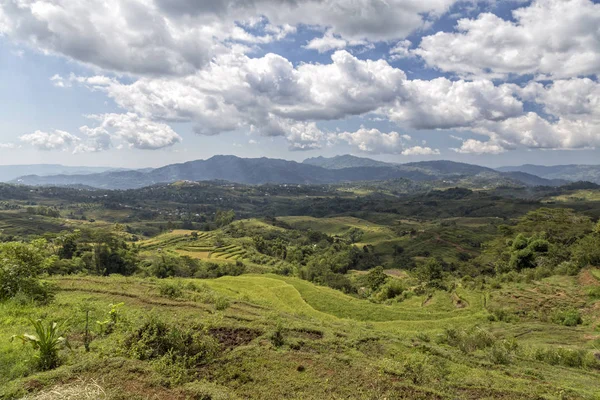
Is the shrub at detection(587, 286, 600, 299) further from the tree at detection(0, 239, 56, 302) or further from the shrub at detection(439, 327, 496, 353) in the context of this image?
the tree at detection(0, 239, 56, 302)

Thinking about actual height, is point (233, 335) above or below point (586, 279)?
above

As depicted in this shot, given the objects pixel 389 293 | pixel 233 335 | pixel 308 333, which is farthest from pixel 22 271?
pixel 389 293

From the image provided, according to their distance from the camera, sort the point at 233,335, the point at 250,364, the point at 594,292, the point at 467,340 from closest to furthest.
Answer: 1. the point at 250,364
2. the point at 233,335
3. the point at 467,340
4. the point at 594,292

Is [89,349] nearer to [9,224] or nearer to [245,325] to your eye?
[245,325]

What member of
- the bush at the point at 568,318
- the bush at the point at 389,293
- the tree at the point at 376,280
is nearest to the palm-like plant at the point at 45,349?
the bush at the point at 568,318

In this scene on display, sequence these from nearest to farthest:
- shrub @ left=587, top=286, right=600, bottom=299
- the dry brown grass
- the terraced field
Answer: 1. the dry brown grass
2. shrub @ left=587, top=286, right=600, bottom=299
3. the terraced field

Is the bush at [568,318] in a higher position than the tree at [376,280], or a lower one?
higher

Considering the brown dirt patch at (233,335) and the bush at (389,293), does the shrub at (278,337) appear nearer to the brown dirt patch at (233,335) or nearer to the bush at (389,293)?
the brown dirt patch at (233,335)

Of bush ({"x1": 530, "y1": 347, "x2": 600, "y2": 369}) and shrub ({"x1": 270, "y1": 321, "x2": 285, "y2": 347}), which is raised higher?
shrub ({"x1": 270, "y1": 321, "x2": 285, "y2": 347})

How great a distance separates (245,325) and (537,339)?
22.8 meters

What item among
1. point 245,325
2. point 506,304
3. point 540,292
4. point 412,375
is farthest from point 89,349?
point 540,292

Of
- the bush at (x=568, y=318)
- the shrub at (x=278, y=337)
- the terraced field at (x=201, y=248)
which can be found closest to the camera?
the shrub at (x=278, y=337)

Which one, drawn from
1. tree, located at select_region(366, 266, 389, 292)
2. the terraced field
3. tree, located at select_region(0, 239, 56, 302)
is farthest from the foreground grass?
the terraced field

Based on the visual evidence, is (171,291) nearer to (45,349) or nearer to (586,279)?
(45,349)
